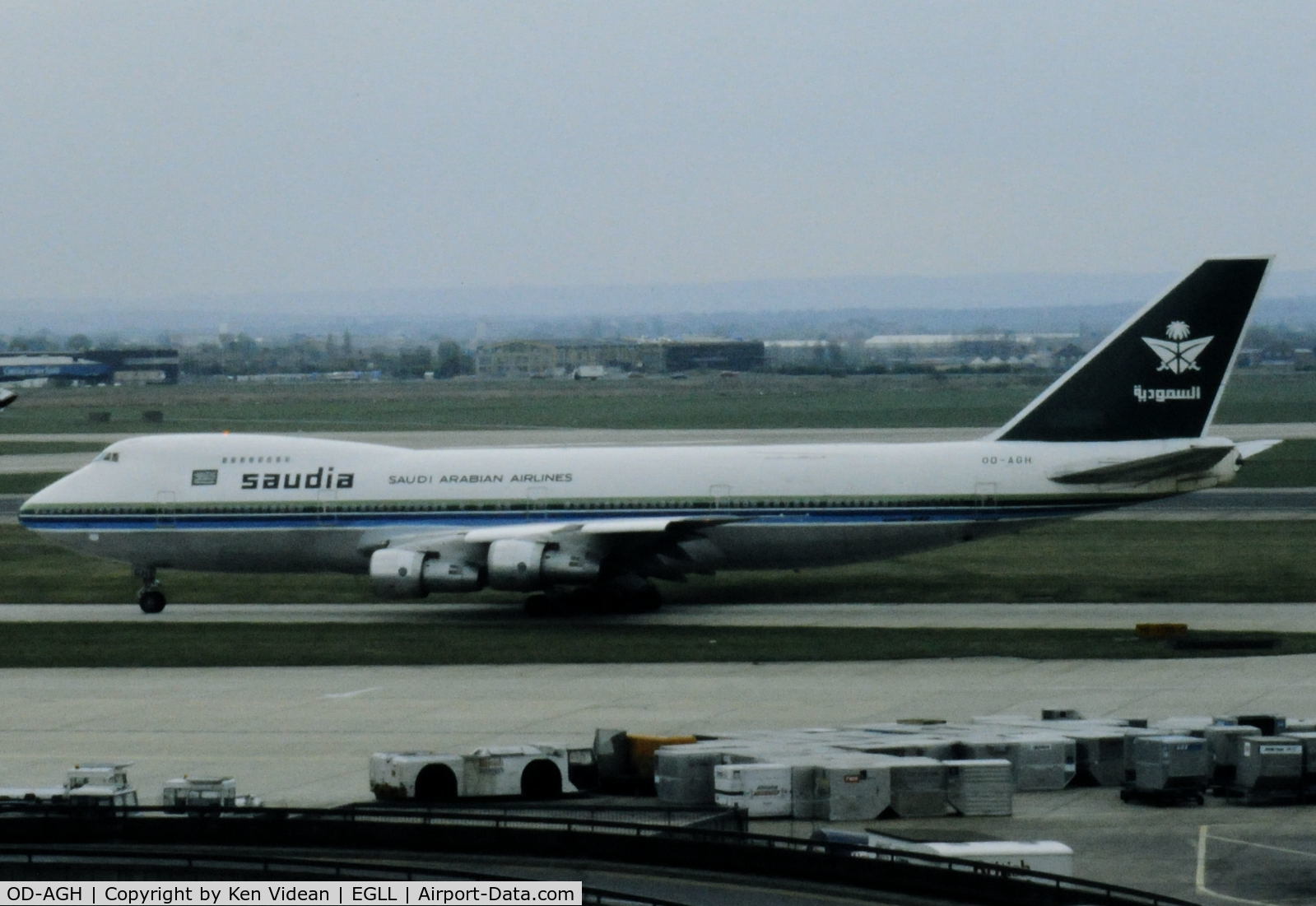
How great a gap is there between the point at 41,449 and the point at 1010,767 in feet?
340

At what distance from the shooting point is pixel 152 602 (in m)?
54.0

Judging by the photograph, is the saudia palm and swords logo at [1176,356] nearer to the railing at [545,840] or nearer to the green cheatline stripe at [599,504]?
the green cheatline stripe at [599,504]

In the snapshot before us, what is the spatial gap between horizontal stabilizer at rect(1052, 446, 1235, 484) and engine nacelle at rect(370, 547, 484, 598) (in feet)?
49.5

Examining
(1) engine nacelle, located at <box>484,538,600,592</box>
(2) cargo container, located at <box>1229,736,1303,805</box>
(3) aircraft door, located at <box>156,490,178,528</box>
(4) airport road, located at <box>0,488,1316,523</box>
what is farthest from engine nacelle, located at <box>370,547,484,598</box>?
(4) airport road, located at <box>0,488,1316,523</box>

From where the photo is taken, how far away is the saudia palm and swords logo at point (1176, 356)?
50781 millimetres

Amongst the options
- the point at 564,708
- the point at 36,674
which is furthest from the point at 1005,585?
the point at 36,674

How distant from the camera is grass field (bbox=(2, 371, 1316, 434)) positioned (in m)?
141

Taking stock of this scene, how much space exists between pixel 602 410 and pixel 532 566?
11461 cm

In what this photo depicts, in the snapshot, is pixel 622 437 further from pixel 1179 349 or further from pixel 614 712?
pixel 614 712

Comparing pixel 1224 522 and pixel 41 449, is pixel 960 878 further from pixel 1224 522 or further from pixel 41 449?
pixel 41 449

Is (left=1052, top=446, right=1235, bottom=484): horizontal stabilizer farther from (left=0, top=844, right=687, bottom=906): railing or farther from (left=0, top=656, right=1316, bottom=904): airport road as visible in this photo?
(left=0, top=844, right=687, bottom=906): railing

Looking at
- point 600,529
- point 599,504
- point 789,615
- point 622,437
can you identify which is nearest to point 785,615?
point 789,615

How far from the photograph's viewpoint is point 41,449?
401 ft
